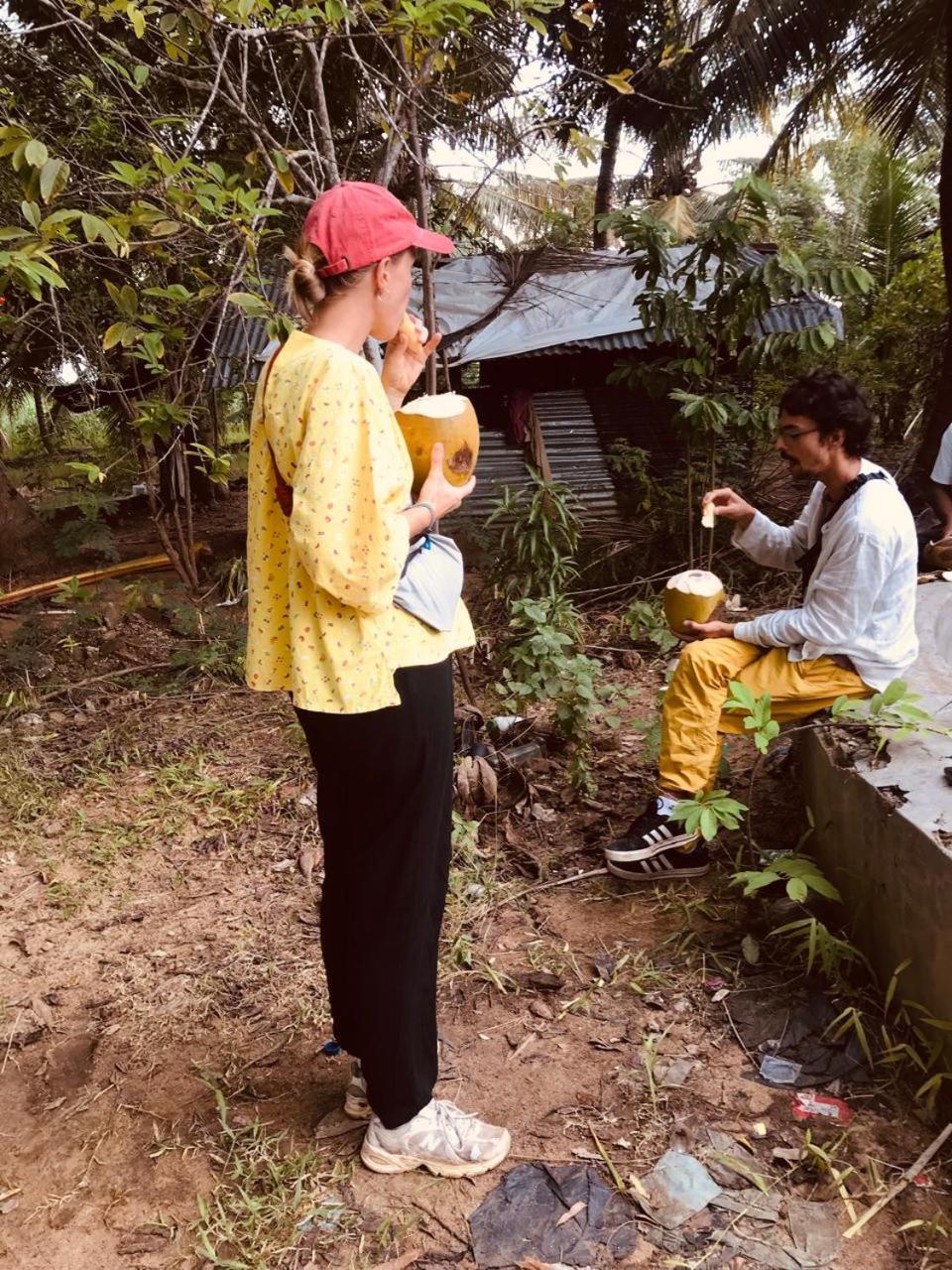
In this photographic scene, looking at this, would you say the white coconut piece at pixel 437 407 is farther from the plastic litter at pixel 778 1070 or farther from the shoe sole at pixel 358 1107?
the plastic litter at pixel 778 1070

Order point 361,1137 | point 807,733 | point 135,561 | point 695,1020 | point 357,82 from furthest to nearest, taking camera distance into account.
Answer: point 135,561 < point 357,82 < point 807,733 < point 695,1020 < point 361,1137

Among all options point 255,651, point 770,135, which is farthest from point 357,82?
point 770,135

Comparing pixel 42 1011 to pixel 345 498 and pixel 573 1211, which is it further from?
pixel 345 498

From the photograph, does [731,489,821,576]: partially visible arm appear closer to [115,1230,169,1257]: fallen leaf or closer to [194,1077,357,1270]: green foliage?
[194,1077,357,1270]: green foliage

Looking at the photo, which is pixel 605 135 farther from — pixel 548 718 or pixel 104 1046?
pixel 104 1046

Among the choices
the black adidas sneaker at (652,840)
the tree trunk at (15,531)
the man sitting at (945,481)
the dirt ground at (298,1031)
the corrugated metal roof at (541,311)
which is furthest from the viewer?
the tree trunk at (15,531)

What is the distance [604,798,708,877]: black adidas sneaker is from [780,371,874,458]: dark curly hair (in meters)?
1.28

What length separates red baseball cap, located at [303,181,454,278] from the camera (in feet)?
4.49

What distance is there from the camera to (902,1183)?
5.80 ft

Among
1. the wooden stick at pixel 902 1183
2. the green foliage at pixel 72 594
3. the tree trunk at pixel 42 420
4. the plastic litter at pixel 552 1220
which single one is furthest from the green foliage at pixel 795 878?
the tree trunk at pixel 42 420

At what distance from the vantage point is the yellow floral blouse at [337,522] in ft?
4.27

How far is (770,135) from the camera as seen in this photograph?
11.9 meters

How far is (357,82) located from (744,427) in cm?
303

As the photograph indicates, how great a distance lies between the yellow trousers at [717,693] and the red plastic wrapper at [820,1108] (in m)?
0.98
